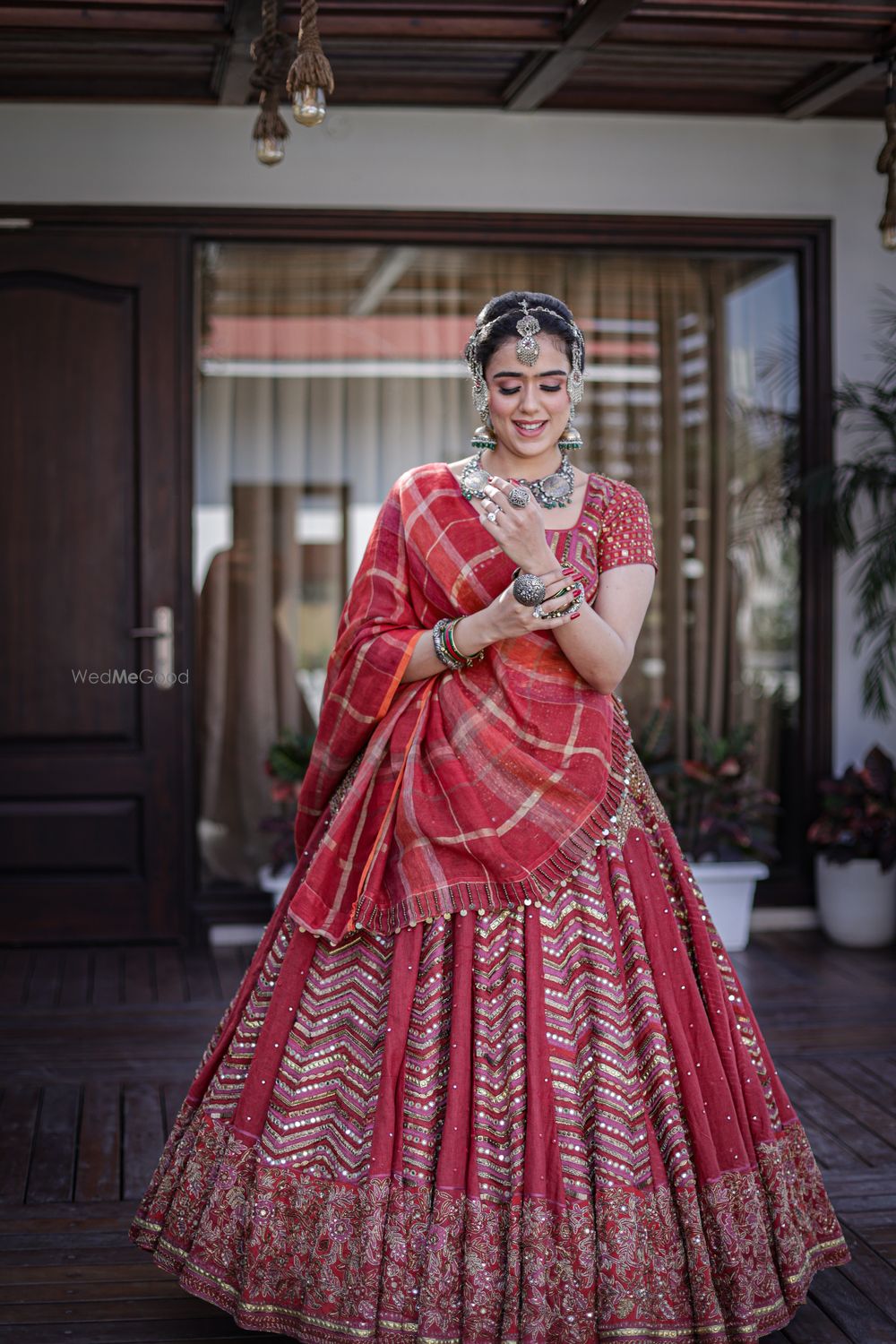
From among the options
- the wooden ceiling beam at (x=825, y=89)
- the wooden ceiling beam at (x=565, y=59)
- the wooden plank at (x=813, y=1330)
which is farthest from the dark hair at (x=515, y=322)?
the wooden ceiling beam at (x=825, y=89)

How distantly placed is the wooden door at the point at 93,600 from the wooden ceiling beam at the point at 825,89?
202 centimetres

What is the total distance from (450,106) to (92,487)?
1.67m

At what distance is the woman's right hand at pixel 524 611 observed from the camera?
78.7 inches

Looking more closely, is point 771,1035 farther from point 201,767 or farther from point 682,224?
point 682,224

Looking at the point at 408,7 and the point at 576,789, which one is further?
the point at 408,7

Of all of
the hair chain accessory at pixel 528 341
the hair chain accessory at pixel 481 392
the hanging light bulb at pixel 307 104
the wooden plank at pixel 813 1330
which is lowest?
the wooden plank at pixel 813 1330

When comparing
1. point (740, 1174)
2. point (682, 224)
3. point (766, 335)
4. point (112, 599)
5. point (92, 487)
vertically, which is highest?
point (682, 224)

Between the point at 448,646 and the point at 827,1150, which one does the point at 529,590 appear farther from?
the point at 827,1150

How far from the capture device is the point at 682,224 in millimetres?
4930

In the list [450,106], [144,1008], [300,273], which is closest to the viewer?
[144,1008]

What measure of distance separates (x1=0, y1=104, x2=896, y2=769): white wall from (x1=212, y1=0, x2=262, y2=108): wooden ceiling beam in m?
0.28

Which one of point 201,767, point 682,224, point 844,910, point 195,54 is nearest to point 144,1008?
point 201,767

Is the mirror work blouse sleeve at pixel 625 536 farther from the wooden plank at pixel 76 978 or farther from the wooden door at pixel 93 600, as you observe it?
the wooden door at pixel 93 600

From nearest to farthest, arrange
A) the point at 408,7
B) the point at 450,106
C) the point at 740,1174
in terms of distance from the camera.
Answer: the point at 740,1174 < the point at 408,7 < the point at 450,106
